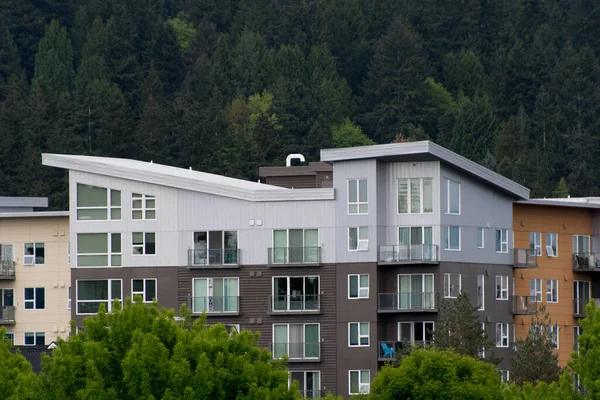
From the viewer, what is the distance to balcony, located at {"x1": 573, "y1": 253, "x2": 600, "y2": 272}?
104m

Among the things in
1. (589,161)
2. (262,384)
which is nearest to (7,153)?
(589,161)

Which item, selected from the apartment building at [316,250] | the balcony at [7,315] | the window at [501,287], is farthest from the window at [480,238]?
the balcony at [7,315]

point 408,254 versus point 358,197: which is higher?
point 358,197

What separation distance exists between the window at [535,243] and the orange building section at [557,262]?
7.0 inches

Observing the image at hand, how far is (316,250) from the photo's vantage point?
309 feet

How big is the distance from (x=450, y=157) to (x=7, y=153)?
2954 inches

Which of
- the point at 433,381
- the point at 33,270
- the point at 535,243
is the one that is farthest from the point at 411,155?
the point at 433,381

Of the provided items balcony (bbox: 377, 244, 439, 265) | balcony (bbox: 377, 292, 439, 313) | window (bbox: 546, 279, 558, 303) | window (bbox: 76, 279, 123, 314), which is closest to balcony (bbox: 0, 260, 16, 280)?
window (bbox: 76, 279, 123, 314)

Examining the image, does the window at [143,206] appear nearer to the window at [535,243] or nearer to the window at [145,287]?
the window at [145,287]

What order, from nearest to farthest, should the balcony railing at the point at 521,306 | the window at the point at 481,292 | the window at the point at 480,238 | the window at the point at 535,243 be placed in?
the window at the point at 481,292
the window at the point at 480,238
the balcony railing at the point at 521,306
the window at the point at 535,243

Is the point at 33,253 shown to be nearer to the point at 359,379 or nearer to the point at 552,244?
the point at 359,379

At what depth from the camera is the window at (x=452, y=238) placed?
94.1 metres

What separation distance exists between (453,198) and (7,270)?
2463 cm

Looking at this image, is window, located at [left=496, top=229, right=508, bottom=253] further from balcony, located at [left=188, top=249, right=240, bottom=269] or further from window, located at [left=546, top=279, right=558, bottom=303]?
balcony, located at [left=188, top=249, right=240, bottom=269]
